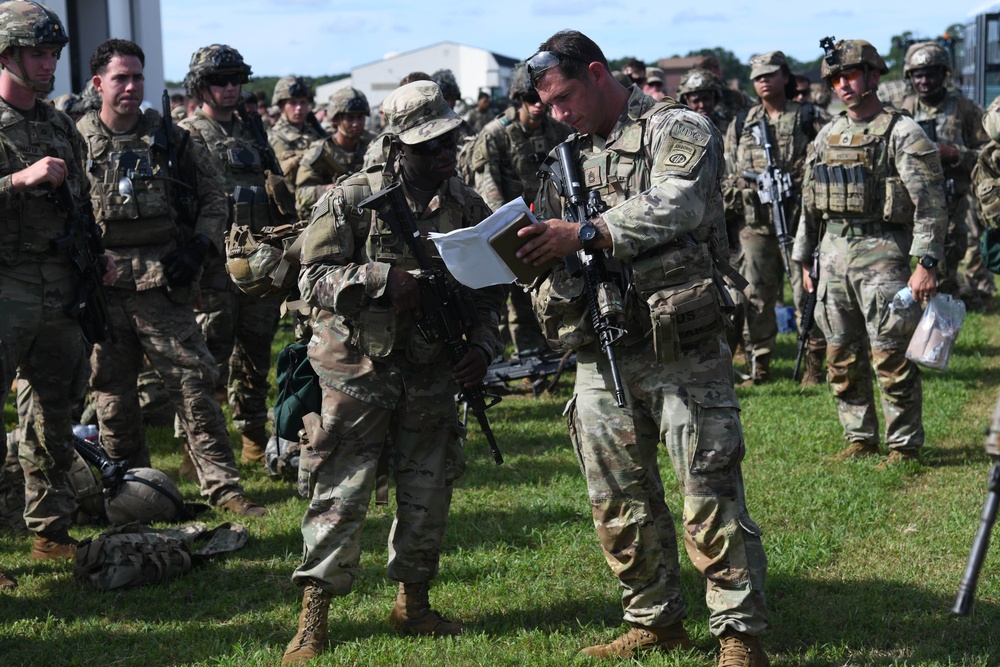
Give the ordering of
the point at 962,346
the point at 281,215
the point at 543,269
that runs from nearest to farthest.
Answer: the point at 543,269 → the point at 281,215 → the point at 962,346

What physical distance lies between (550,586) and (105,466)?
2.70 metres

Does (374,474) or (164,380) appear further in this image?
(164,380)

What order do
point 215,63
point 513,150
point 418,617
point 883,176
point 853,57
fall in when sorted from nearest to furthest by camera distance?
1. point 418,617
2. point 853,57
3. point 883,176
4. point 215,63
5. point 513,150

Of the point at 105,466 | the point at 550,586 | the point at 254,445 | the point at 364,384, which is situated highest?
the point at 364,384

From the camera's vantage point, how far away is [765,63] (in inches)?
380

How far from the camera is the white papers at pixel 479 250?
161 inches

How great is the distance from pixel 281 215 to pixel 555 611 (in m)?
4.40

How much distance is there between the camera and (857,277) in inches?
283

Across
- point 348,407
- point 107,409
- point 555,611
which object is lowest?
point 555,611

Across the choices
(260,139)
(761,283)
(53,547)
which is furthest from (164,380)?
(761,283)

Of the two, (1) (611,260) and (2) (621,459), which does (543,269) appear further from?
(2) (621,459)

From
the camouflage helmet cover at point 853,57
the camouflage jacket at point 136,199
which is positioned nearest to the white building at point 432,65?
the camouflage helmet cover at point 853,57

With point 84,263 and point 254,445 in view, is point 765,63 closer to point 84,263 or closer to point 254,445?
point 254,445

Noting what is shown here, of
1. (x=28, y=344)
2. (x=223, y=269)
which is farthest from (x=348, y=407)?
(x=223, y=269)
